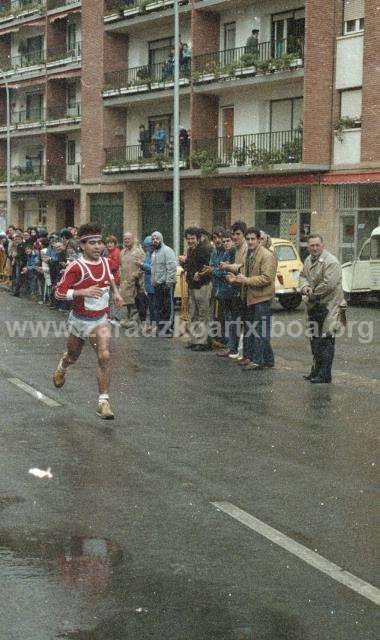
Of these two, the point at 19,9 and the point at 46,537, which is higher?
the point at 19,9

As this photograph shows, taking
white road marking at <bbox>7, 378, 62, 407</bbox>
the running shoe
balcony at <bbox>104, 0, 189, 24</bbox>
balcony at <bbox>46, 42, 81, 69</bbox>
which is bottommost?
white road marking at <bbox>7, 378, 62, 407</bbox>

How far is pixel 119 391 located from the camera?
11820mm

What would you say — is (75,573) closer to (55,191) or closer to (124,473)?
(124,473)

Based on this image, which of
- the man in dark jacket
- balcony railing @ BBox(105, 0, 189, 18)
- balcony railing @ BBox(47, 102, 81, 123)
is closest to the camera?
the man in dark jacket

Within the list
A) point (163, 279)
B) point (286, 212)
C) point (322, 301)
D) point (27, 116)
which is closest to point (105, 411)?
point (322, 301)

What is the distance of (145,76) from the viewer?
43281mm

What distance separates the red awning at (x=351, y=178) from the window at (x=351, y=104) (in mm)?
1854

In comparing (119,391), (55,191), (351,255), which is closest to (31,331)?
(119,391)

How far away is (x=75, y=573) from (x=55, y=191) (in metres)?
49.6

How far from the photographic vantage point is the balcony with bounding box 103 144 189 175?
40.9 meters

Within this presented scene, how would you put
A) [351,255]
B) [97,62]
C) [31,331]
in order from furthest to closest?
[97,62] → [351,255] → [31,331]

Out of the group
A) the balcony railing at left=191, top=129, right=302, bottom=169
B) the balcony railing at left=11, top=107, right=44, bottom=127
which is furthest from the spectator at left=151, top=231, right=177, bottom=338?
the balcony railing at left=11, top=107, right=44, bottom=127

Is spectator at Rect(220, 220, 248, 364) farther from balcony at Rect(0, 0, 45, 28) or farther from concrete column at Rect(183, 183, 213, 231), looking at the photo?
balcony at Rect(0, 0, 45, 28)

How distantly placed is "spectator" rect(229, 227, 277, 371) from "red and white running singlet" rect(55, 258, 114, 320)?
408 cm
